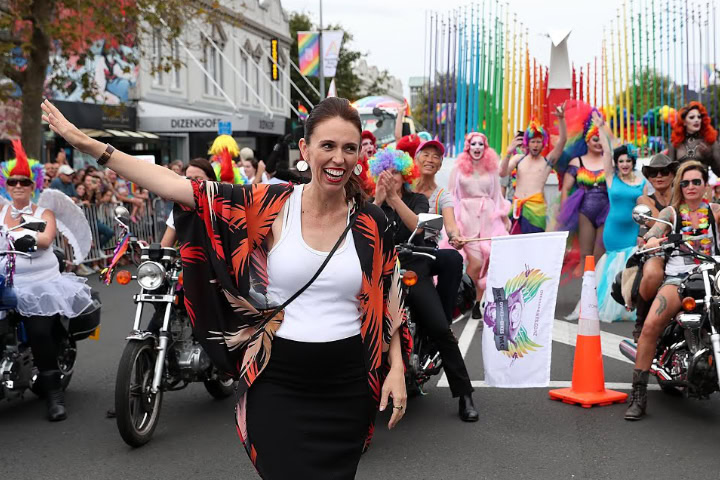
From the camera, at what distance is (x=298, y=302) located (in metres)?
3.24

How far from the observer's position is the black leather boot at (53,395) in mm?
6560

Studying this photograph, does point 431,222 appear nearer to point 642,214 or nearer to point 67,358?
point 642,214

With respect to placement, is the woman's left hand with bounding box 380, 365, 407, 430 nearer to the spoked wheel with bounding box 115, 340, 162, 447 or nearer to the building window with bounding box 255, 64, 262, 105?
the spoked wheel with bounding box 115, 340, 162, 447

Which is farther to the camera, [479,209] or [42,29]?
[42,29]

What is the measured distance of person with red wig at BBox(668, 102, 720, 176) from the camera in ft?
32.1

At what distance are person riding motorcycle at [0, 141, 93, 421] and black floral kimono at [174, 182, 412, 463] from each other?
3408mm

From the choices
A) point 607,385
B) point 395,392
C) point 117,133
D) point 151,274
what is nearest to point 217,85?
point 117,133

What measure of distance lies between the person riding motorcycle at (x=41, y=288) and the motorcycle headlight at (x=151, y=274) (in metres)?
0.78

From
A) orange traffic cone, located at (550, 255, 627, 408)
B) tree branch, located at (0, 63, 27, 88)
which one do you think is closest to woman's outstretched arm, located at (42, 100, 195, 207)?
orange traffic cone, located at (550, 255, 627, 408)

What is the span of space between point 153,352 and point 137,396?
305 mm

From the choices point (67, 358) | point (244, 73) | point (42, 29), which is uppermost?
point (244, 73)

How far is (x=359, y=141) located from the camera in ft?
10.8

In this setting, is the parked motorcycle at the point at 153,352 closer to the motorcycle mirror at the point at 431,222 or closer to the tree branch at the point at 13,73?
the motorcycle mirror at the point at 431,222

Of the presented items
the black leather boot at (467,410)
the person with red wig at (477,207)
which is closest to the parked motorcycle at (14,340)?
the black leather boot at (467,410)
